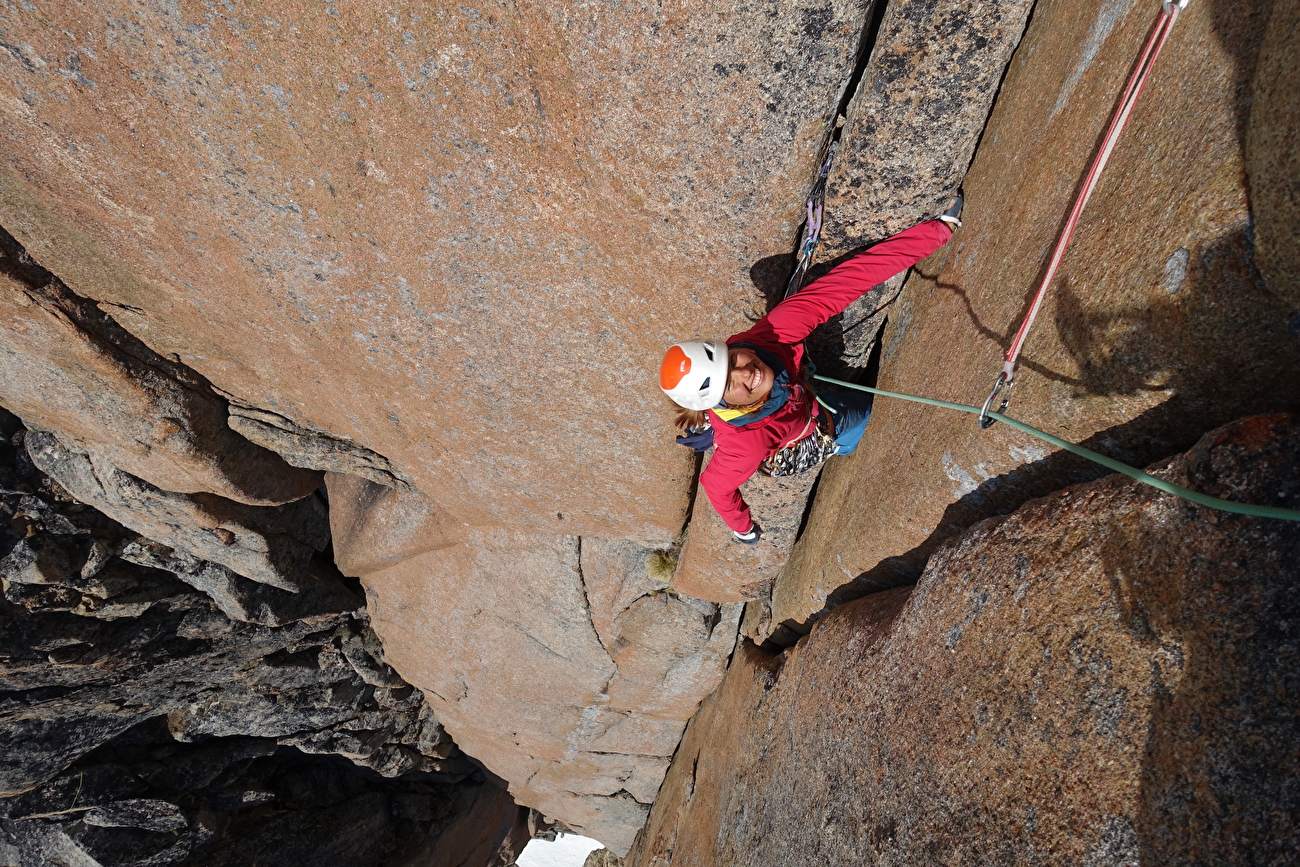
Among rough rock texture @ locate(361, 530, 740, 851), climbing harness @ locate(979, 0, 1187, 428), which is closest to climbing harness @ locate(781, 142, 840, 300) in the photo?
climbing harness @ locate(979, 0, 1187, 428)

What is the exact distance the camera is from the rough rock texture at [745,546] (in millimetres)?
5047

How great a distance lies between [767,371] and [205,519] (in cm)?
588

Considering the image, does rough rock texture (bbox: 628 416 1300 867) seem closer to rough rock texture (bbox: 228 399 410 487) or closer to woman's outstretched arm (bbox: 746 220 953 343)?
woman's outstretched arm (bbox: 746 220 953 343)

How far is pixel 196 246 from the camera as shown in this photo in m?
4.06

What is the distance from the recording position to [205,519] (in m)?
6.27

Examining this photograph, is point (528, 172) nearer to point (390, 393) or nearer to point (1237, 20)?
point (390, 393)

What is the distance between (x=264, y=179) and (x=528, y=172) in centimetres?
153

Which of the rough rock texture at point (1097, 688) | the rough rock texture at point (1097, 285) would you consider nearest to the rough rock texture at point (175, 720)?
the rough rock texture at point (1097, 688)

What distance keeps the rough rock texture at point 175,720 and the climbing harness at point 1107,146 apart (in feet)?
26.5

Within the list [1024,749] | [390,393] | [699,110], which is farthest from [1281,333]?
[390,393]

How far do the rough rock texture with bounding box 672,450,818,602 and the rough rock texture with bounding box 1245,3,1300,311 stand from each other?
318 centimetres

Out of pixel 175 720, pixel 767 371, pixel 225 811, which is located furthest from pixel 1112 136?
pixel 225 811

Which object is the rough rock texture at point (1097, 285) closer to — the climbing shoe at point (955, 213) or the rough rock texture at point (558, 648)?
the climbing shoe at point (955, 213)

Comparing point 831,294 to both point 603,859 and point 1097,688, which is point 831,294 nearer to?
point 1097,688
